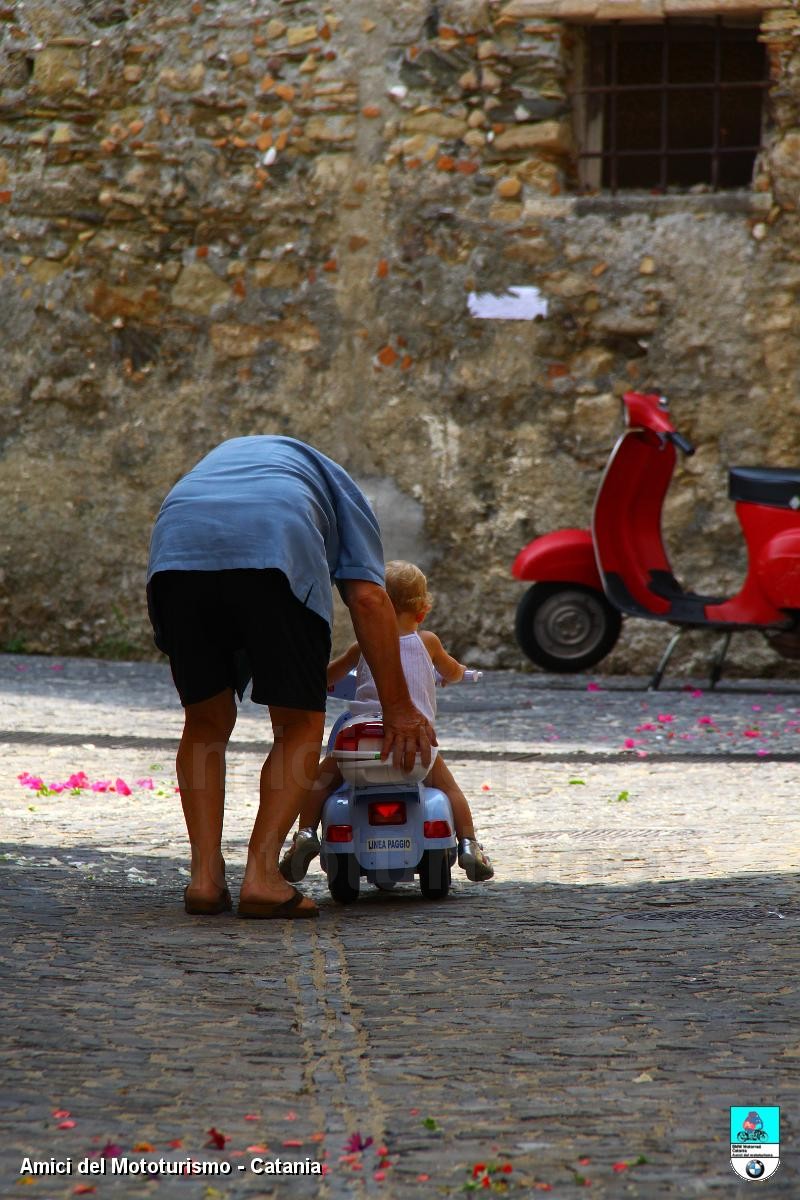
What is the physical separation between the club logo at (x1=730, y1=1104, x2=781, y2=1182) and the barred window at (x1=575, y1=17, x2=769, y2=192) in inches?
333

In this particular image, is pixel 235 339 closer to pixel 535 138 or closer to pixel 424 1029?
pixel 535 138

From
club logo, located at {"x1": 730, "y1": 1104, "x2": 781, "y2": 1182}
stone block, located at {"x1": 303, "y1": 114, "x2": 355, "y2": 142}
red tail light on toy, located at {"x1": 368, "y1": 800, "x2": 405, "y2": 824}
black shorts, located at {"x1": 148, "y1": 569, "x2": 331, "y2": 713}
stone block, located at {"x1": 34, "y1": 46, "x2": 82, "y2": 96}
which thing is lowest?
stone block, located at {"x1": 303, "y1": 114, "x2": 355, "y2": 142}

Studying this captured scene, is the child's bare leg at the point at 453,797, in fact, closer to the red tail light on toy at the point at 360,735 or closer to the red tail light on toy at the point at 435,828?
the red tail light on toy at the point at 435,828

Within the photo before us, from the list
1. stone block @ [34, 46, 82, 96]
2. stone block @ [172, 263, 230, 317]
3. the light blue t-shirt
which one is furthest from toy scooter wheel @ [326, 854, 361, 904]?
stone block @ [34, 46, 82, 96]

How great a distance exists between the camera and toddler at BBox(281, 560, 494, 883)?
424cm

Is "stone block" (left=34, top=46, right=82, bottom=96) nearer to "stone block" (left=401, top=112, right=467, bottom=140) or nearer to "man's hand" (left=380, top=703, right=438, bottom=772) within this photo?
"stone block" (left=401, top=112, right=467, bottom=140)

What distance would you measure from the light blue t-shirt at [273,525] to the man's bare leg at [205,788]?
0.36m

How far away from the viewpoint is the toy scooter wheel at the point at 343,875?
13.6ft

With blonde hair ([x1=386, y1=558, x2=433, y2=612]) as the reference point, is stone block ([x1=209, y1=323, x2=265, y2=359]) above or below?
below

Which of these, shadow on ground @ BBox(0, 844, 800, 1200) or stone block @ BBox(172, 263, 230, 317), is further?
stone block @ BBox(172, 263, 230, 317)

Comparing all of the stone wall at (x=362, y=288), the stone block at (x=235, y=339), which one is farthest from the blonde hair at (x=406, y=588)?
the stone block at (x=235, y=339)

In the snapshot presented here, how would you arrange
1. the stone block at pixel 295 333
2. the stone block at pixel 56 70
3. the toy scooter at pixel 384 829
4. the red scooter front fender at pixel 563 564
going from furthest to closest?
the stone block at pixel 56 70 → the stone block at pixel 295 333 → the red scooter front fender at pixel 563 564 → the toy scooter at pixel 384 829

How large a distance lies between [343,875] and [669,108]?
299 inches

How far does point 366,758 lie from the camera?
159 inches
